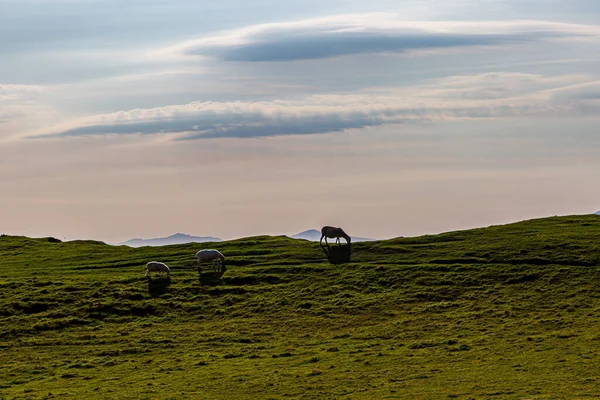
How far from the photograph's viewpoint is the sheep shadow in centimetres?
5679

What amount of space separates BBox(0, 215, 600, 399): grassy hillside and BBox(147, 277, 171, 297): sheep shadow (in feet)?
0.75

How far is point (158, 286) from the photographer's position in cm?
5816

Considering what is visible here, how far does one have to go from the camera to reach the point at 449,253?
62.4 m

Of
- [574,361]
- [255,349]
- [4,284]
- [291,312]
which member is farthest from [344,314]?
[4,284]

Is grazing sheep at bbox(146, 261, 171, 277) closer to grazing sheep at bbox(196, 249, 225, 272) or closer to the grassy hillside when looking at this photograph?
the grassy hillside

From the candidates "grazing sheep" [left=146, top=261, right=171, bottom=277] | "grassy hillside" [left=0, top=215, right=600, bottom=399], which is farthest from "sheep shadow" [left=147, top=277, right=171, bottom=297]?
"grazing sheep" [left=146, top=261, right=171, bottom=277]

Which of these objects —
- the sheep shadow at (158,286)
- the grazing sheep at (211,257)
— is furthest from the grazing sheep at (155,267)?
the grazing sheep at (211,257)

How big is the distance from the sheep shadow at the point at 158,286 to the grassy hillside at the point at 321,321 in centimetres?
23

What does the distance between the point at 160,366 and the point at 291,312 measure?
12.9m

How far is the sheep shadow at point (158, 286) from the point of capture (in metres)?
56.8

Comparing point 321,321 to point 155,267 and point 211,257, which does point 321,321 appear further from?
point 155,267

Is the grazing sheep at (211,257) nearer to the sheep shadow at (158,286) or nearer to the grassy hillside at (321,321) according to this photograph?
the grassy hillside at (321,321)

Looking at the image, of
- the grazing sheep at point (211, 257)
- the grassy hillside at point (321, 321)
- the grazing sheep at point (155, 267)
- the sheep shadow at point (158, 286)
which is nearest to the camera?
the grassy hillside at point (321, 321)

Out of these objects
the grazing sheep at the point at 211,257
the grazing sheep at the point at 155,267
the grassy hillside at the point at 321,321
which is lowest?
the grassy hillside at the point at 321,321
